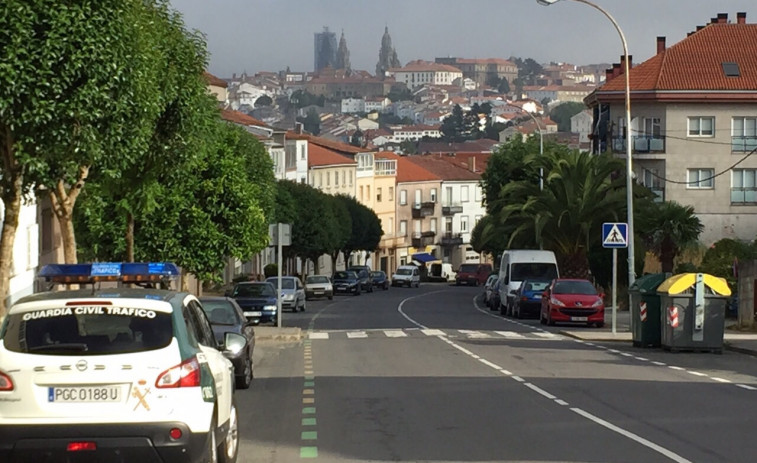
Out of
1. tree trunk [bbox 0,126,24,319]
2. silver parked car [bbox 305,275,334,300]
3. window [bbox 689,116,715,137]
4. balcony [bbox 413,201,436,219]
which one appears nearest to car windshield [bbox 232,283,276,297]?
tree trunk [bbox 0,126,24,319]

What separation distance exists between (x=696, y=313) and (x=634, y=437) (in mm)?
14953

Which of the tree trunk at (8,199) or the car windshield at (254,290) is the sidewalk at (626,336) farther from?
the tree trunk at (8,199)

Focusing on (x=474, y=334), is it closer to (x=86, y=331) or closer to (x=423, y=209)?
(x=86, y=331)

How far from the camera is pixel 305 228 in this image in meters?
92.0

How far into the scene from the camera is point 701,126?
240 feet

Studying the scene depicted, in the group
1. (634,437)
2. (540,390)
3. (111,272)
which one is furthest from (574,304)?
(111,272)

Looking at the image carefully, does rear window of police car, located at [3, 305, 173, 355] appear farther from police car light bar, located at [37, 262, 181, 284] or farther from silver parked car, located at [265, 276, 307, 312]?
silver parked car, located at [265, 276, 307, 312]

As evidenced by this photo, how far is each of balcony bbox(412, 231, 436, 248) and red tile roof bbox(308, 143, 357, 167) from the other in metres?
18.5

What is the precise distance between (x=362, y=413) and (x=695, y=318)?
13534 mm

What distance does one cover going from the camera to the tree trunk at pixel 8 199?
64.4ft

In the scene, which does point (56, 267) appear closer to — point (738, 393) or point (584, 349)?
point (738, 393)

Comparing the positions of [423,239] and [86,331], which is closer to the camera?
[86,331]

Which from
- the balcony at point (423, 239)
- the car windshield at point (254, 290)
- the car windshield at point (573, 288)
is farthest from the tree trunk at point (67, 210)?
the balcony at point (423, 239)

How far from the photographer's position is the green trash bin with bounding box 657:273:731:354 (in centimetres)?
2938
